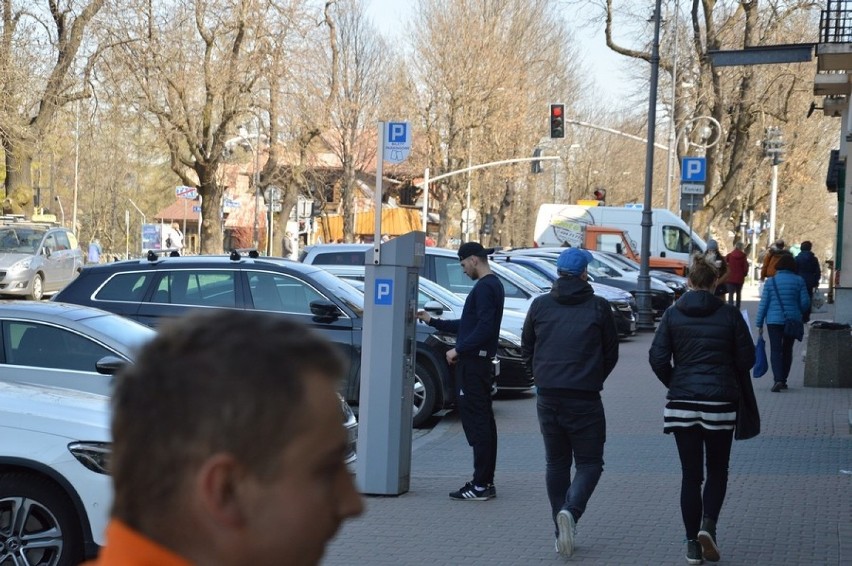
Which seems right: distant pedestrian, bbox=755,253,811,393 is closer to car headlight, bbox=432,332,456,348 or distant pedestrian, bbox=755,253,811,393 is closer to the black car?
car headlight, bbox=432,332,456,348

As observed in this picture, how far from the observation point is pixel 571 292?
759 cm

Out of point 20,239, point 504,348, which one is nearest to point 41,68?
point 20,239

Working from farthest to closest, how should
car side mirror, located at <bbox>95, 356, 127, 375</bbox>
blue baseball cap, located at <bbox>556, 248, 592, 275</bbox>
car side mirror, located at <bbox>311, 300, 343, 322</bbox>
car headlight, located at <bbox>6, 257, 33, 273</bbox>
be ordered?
car headlight, located at <bbox>6, 257, 33, 273</bbox>, car side mirror, located at <bbox>311, 300, 343, 322</bbox>, car side mirror, located at <bbox>95, 356, 127, 375</bbox>, blue baseball cap, located at <bbox>556, 248, 592, 275</bbox>

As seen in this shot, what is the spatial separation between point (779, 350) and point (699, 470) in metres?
9.60

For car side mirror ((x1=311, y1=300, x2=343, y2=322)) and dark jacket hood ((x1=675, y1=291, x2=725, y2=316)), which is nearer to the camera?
dark jacket hood ((x1=675, y1=291, x2=725, y2=316))

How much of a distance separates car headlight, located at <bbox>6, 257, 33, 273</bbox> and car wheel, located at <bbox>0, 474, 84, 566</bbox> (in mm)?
25196

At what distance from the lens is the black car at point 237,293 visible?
42.8 ft

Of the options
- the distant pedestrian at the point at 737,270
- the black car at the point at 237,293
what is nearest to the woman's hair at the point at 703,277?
the black car at the point at 237,293

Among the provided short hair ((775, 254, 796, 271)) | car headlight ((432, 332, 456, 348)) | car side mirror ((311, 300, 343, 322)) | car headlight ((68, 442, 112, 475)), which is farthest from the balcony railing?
car headlight ((68, 442, 112, 475))

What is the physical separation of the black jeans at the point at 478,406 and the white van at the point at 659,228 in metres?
26.8

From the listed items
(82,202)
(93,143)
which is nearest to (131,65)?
(93,143)

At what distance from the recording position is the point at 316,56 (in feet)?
152

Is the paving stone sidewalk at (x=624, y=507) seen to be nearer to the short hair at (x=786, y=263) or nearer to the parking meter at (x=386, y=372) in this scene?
the parking meter at (x=386, y=372)

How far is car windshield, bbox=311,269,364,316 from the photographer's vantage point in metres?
12.9
